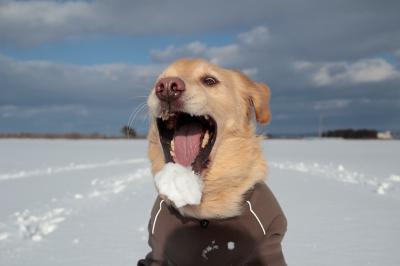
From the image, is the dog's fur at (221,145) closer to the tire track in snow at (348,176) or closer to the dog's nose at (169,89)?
the dog's nose at (169,89)

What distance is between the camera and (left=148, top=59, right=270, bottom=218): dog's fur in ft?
10.3

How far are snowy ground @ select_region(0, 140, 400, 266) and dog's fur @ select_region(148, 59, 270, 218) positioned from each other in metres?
1.75

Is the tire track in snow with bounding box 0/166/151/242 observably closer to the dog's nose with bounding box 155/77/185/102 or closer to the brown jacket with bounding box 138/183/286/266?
Answer: the brown jacket with bounding box 138/183/286/266

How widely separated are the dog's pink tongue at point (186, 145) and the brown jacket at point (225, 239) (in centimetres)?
49

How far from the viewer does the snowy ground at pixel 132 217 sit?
482 centimetres

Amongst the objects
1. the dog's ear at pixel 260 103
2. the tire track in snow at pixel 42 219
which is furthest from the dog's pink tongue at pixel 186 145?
the tire track in snow at pixel 42 219

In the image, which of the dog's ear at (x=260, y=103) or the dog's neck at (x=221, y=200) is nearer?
the dog's neck at (x=221, y=200)

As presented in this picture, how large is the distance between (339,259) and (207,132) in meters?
2.39

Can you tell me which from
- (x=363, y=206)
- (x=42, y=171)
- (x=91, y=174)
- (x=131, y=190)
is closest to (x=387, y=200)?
(x=363, y=206)

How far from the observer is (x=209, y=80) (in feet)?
11.0

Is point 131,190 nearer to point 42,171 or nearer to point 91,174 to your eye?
point 91,174

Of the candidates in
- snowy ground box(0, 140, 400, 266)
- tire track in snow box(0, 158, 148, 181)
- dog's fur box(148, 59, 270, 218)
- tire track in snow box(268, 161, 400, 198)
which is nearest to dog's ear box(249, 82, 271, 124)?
dog's fur box(148, 59, 270, 218)

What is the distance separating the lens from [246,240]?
316 centimetres

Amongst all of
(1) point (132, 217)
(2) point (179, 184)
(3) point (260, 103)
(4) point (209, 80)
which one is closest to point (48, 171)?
(1) point (132, 217)
